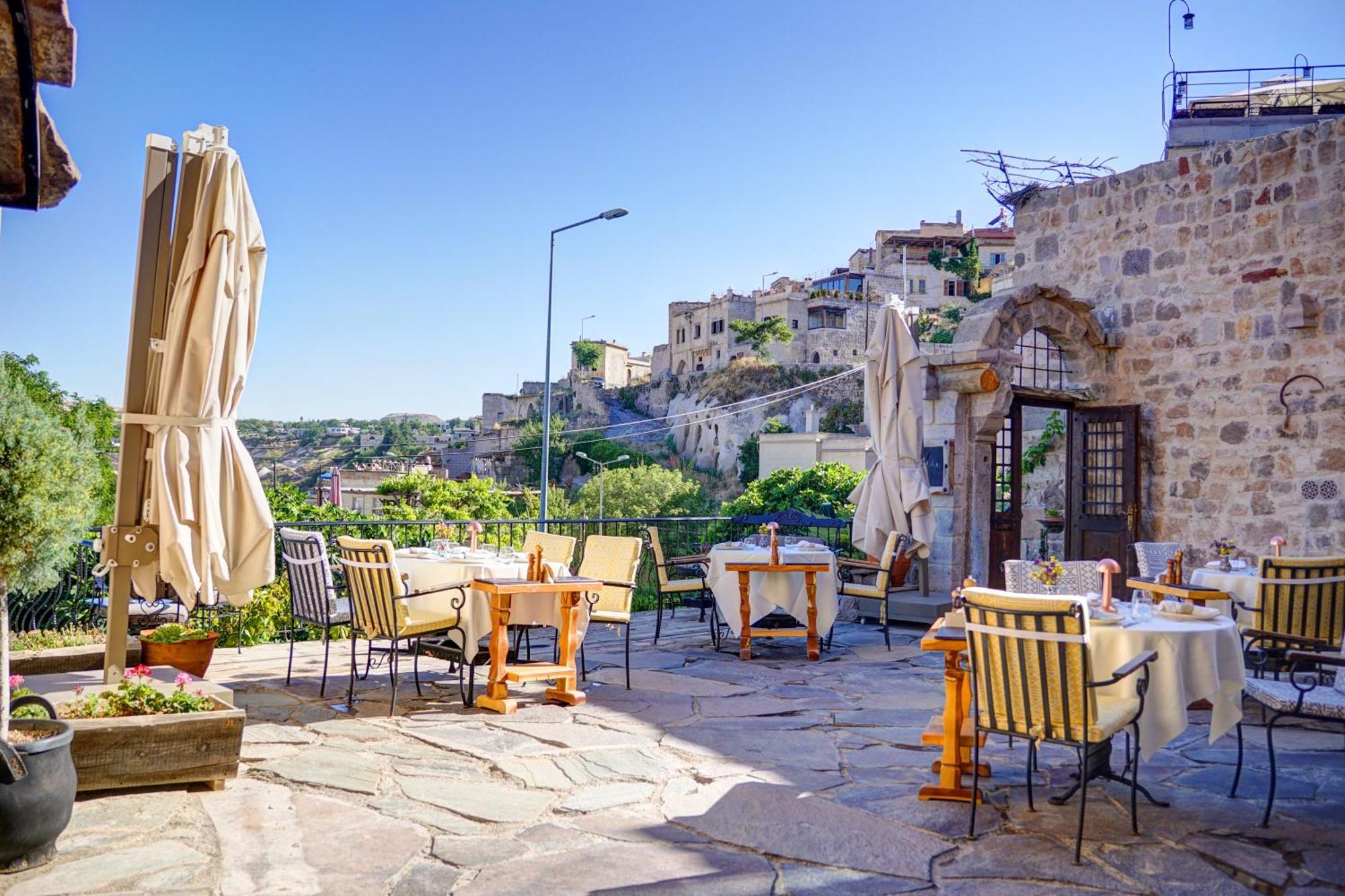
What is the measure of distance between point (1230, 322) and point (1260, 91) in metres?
17.4

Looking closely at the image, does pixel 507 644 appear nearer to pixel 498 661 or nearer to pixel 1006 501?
pixel 498 661

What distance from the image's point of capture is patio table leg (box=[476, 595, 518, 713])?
17.7 ft

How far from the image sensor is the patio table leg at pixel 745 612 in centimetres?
730

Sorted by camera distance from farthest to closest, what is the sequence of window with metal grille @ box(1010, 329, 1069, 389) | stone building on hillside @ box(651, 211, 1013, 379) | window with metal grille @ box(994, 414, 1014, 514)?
stone building on hillside @ box(651, 211, 1013, 379) < window with metal grille @ box(1010, 329, 1069, 389) < window with metal grille @ box(994, 414, 1014, 514)

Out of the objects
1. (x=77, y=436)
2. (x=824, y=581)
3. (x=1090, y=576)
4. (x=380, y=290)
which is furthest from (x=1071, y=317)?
(x=380, y=290)

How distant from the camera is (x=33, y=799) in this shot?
9.85 feet

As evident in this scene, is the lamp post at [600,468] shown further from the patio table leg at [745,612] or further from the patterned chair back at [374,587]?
the patterned chair back at [374,587]

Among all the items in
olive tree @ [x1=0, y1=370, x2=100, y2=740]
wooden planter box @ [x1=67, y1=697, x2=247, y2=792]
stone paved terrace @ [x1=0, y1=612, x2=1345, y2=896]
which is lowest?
stone paved terrace @ [x1=0, y1=612, x2=1345, y2=896]

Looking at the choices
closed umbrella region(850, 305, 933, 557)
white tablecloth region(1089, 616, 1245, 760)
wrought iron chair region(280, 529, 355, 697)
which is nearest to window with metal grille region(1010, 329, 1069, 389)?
closed umbrella region(850, 305, 933, 557)

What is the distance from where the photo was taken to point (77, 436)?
11.8 feet

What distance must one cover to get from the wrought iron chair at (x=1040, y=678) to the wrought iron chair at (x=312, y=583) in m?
3.50

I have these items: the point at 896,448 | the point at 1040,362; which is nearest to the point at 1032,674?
the point at 896,448

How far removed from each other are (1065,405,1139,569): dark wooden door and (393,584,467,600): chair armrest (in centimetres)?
714

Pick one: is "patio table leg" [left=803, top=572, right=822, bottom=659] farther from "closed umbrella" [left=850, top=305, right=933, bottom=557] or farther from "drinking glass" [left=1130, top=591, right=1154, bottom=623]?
"drinking glass" [left=1130, top=591, right=1154, bottom=623]
